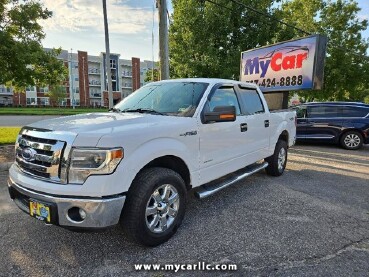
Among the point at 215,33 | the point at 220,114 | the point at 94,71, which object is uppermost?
the point at 94,71

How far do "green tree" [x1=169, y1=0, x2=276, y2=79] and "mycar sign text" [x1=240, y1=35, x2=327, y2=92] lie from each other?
5.77 meters

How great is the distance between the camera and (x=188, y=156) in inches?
136

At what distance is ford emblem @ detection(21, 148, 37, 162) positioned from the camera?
2867mm

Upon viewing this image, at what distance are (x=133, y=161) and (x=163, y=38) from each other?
282 inches

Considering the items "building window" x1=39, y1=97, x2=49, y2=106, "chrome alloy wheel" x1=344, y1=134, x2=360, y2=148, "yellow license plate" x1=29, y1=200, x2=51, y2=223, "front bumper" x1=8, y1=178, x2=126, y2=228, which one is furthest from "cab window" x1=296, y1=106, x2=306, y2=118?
"building window" x1=39, y1=97, x2=49, y2=106

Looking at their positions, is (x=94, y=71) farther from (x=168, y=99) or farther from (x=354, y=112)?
(x=168, y=99)

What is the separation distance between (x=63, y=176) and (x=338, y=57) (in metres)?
24.8

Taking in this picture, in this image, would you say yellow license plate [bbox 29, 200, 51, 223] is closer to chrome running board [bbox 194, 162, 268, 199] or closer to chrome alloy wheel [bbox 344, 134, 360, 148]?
chrome running board [bbox 194, 162, 268, 199]

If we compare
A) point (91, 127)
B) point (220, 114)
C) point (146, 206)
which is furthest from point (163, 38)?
point (146, 206)

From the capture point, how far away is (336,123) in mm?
10797

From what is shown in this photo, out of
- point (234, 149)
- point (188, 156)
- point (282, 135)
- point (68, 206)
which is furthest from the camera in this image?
point (282, 135)

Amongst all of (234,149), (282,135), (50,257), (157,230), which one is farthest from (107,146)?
(282,135)

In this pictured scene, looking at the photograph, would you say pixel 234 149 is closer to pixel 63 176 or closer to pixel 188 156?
pixel 188 156

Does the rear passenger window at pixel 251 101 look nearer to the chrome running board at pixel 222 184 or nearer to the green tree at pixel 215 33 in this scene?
the chrome running board at pixel 222 184
